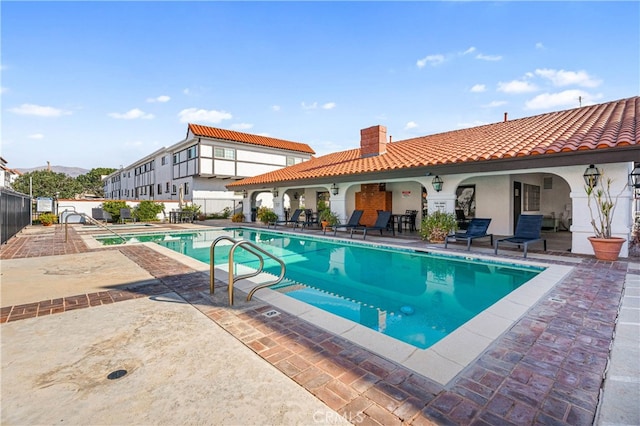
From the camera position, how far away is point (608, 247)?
23.3ft

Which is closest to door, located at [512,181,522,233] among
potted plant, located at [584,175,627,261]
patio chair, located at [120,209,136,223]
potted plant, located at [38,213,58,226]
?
potted plant, located at [584,175,627,261]

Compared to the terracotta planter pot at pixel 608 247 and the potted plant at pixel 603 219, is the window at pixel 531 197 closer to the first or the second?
the potted plant at pixel 603 219

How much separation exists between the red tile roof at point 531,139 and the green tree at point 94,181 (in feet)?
234

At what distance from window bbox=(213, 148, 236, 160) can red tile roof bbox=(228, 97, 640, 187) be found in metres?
12.1

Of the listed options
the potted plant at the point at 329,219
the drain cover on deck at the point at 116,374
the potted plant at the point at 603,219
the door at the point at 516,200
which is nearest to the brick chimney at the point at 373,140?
the potted plant at the point at 329,219

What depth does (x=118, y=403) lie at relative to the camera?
220cm

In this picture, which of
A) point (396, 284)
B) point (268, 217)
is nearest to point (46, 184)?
point (268, 217)

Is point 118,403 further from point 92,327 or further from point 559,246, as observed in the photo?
point 559,246

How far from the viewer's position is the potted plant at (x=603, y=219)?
279 inches

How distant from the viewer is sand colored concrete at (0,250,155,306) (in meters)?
4.89

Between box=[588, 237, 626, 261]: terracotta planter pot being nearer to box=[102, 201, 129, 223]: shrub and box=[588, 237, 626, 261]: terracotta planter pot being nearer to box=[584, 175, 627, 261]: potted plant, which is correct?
box=[584, 175, 627, 261]: potted plant

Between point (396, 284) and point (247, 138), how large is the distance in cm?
2319

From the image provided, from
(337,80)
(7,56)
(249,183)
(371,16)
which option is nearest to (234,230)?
(249,183)

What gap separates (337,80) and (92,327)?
1383 cm
